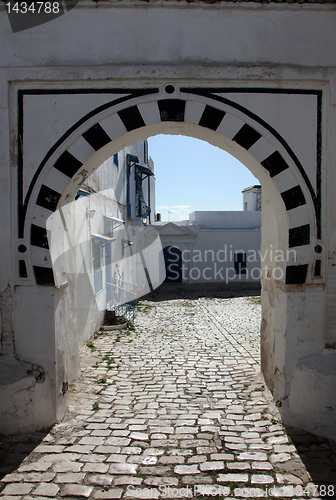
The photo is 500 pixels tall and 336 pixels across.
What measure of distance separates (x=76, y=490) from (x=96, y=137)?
336 cm

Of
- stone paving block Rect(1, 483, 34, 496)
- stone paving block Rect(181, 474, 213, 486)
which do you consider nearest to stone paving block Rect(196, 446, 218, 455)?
stone paving block Rect(181, 474, 213, 486)

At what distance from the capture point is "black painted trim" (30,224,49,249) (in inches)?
153

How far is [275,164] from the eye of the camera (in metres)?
3.97

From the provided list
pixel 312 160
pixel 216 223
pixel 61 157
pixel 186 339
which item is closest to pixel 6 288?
pixel 61 157

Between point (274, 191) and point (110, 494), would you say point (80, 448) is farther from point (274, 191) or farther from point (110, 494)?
point (274, 191)

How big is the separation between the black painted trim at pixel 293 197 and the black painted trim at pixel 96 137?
6.76 feet

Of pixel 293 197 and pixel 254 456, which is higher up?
pixel 293 197

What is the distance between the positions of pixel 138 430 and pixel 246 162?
11.1 feet

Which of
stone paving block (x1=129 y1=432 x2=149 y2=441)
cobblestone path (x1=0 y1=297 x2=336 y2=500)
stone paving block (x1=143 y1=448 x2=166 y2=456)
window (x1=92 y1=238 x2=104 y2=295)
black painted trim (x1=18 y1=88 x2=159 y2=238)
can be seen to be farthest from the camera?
window (x1=92 y1=238 x2=104 y2=295)

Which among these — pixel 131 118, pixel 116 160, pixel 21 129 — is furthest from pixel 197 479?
pixel 116 160

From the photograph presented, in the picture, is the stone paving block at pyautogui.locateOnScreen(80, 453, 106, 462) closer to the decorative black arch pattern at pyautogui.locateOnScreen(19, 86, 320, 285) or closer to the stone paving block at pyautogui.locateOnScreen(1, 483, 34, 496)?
the stone paving block at pyautogui.locateOnScreen(1, 483, 34, 496)

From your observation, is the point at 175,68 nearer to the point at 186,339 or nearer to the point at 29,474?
the point at 29,474

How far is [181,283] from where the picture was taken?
1925cm

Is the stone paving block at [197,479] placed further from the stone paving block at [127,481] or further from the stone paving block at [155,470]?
the stone paving block at [127,481]
